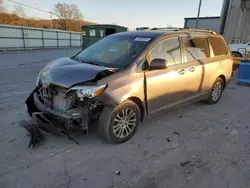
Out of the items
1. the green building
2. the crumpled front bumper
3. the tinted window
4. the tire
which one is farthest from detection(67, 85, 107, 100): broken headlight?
the green building

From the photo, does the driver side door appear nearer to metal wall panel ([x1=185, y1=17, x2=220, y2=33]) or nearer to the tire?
the tire

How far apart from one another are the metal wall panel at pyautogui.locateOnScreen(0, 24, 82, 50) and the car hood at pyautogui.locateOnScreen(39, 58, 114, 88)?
19615 millimetres

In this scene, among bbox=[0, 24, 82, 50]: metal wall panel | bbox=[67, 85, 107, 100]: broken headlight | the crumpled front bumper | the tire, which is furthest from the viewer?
bbox=[0, 24, 82, 50]: metal wall panel

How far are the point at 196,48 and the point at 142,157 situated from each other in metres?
2.67

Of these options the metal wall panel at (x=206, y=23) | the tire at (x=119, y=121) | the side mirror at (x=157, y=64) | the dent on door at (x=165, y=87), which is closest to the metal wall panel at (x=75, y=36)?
the metal wall panel at (x=206, y=23)

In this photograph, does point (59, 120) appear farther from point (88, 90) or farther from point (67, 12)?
point (67, 12)

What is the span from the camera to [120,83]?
9.46ft

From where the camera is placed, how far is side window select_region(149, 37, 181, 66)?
11.2 ft

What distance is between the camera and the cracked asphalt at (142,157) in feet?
7.72

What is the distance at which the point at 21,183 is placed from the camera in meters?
2.25

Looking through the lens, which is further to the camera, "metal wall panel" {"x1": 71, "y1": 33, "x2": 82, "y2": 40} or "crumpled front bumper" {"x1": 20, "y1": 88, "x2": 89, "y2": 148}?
"metal wall panel" {"x1": 71, "y1": 33, "x2": 82, "y2": 40}

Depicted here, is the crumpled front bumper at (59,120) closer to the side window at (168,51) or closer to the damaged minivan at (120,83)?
the damaged minivan at (120,83)

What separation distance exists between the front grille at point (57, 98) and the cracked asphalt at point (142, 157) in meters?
0.59

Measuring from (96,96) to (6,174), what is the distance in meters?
1.44
